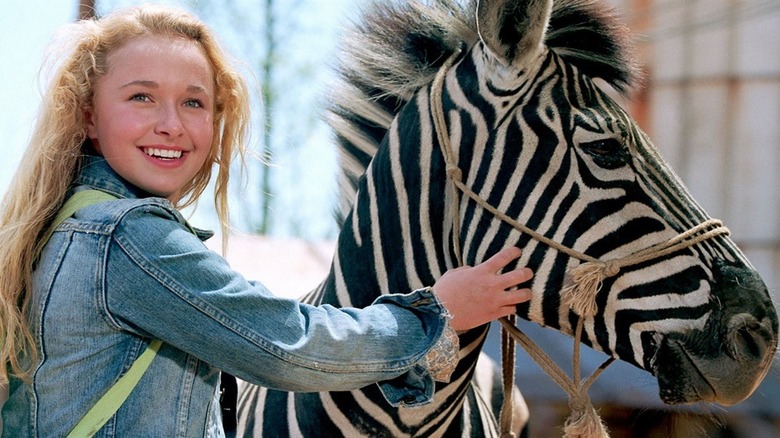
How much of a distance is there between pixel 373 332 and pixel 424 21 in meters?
1.10

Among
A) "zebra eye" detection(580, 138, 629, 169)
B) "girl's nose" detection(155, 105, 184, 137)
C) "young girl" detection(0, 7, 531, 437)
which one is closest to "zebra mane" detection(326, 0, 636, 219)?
"zebra eye" detection(580, 138, 629, 169)

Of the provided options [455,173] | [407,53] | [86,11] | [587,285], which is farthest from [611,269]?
[86,11]

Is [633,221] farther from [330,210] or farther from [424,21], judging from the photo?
[330,210]

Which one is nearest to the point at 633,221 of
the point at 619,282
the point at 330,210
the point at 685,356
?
the point at 619,282

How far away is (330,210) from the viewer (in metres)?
3.25

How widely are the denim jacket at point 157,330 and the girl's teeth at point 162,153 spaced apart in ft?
0.53

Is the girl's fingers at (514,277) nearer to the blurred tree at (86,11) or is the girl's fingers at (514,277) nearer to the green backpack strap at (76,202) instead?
the green backpack strap at (76,202)

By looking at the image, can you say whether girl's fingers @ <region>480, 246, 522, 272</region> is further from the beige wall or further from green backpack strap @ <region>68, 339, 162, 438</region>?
the beige wall

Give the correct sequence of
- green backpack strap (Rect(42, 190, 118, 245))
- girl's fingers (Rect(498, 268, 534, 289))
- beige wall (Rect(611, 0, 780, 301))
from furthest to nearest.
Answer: beige wall (Rect(611, 0, 780, 301))
girl's fingers (Rect(498, 268, 534, 289))
green backpack strap (Rect(42, 190, 118, 245))

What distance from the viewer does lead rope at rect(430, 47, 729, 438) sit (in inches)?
69.8

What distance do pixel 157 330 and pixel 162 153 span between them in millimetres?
400

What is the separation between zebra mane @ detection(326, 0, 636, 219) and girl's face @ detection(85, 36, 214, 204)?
742 mm

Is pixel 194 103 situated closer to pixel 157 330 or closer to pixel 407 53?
pixel 157 330

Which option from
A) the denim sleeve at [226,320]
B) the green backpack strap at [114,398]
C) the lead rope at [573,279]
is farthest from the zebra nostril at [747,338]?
the green backpack strap at [114,398]
